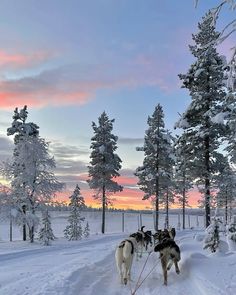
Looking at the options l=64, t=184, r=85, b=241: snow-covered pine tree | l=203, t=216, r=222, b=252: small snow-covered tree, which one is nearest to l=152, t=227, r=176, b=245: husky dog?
l=203, t=216, r=222, b=252: small snow-covered tree

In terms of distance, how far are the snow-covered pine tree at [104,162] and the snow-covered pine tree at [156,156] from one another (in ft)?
10.5

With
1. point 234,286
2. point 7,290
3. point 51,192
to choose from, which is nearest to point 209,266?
point 234,286

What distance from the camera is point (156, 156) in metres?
50.8

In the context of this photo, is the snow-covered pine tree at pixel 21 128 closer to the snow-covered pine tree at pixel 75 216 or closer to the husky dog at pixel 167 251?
the snow-covered pine tree at pixel 75 216

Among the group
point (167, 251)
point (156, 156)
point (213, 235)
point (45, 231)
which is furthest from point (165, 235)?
point (156, 156)

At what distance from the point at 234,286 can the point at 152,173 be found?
3999cm

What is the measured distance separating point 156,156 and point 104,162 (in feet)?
21.6

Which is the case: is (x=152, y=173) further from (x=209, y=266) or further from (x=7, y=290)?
(x=7, y=290)

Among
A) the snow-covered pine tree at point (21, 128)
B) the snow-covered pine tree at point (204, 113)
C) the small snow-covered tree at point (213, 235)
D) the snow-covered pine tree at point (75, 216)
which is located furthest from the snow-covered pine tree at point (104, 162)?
the small snow-covered tree at point (213, 235)

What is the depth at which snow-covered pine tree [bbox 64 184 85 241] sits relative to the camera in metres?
48.4

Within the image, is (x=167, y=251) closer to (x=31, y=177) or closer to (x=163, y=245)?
(x=163, y=245)

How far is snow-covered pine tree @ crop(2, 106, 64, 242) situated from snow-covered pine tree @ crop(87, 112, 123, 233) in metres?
14.2

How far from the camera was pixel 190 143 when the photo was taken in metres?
29.8

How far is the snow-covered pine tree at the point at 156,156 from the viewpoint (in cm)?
5062
